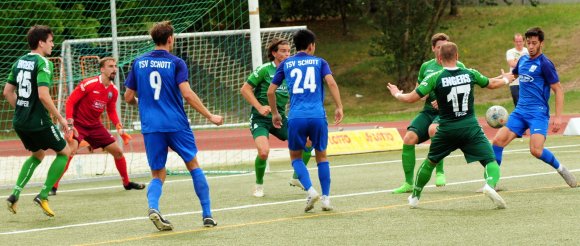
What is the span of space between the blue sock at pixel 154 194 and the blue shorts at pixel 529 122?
4416mm

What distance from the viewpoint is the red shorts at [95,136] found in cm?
1446

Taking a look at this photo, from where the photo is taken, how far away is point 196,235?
376 inches

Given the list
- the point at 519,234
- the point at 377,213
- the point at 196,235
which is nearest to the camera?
the point at 519,234

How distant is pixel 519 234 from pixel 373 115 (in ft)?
76.5

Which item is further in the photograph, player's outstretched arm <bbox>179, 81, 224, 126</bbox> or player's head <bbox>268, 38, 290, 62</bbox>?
player's head <bbox>268, 38, 290, 62</bbox>

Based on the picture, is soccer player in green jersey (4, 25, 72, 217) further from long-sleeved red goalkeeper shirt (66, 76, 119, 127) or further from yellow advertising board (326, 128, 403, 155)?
yellow advertising board (326, 128, 403, 155)

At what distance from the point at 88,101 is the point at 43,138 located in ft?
9.04

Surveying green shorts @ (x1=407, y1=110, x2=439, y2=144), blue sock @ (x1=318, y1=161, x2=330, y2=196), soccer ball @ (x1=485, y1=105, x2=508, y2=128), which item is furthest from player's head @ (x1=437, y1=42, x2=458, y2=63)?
soccer ball @ (x1=485, y1=105, x2=508, y2=128)

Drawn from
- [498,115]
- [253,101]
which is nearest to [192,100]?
[253,101]

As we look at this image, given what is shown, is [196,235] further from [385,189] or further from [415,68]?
[415,68]

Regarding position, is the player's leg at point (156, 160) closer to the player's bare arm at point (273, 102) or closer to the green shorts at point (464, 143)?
the player's bare arm at point (273, 102)

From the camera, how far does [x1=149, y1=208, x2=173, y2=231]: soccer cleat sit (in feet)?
31.7

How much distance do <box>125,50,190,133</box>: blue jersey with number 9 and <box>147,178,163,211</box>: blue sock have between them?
0.48 metres

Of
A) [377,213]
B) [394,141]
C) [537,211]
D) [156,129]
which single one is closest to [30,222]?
[156,129]
